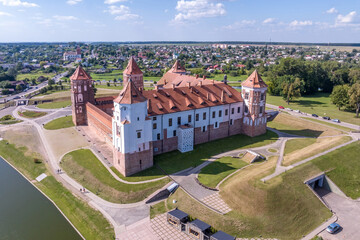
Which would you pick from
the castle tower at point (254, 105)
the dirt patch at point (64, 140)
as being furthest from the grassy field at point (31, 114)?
the castle tower at point (254, 105)

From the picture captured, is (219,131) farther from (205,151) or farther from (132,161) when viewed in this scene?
(132,161)

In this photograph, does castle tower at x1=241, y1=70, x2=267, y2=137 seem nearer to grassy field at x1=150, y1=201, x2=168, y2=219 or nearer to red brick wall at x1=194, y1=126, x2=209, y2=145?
red brick wall at x1=194, y1=126, x2=209, y2=145

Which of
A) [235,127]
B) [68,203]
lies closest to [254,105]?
[235,127]

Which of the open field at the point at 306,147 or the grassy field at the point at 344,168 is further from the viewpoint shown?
the open field at the point at 306,147

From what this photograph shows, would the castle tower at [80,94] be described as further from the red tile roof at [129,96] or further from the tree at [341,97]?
the tree at [341,97]

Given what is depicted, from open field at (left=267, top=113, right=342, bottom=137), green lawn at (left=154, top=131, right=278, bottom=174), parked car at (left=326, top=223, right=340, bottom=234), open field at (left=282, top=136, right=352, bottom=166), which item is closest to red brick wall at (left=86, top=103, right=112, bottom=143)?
green lawn at (left=154, top=131, right=278, bottom=174)

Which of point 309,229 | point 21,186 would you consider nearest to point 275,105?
point 309,229
